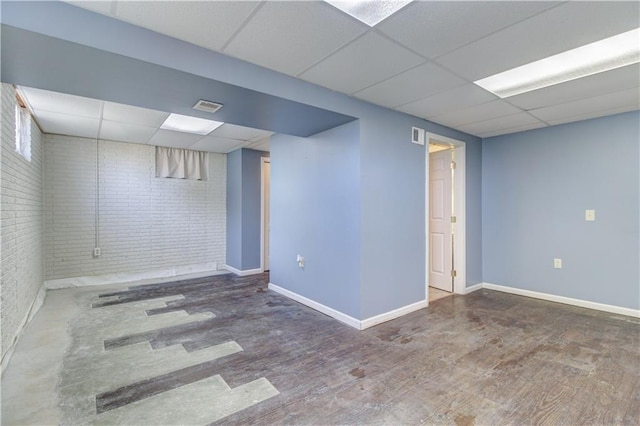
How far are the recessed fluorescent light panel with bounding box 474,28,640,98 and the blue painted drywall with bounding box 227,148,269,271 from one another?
13.7 feet

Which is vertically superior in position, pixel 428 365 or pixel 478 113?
pixel 478 113

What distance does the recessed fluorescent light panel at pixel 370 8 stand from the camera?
Answer: 1.68 m

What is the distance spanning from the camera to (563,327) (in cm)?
318

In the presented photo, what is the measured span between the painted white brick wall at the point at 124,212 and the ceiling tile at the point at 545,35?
5.12 m

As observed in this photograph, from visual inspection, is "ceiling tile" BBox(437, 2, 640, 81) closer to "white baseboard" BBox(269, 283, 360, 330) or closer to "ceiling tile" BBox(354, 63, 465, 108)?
"ceiling tile" BBox(354, 63, 465, 108)

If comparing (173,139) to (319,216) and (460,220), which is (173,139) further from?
(460,220)

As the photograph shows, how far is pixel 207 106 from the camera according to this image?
2.75 meters

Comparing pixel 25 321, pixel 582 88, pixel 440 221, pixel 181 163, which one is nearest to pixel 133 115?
pixel 181 163

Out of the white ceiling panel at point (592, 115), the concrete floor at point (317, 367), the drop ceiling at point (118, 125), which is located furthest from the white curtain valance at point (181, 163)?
the white ceiling panel at point (592, 115)

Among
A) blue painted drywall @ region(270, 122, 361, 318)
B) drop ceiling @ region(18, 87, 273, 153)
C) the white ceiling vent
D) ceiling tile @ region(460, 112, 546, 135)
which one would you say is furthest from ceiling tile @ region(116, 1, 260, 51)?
ceiling tile @ region(460, 112, 546, 135)

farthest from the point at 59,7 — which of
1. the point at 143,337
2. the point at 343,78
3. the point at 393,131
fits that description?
the point at 393,131

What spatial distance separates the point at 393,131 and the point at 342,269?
169 cm

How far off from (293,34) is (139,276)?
506 cm

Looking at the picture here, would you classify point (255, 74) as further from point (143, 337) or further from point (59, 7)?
point (143, 337)
